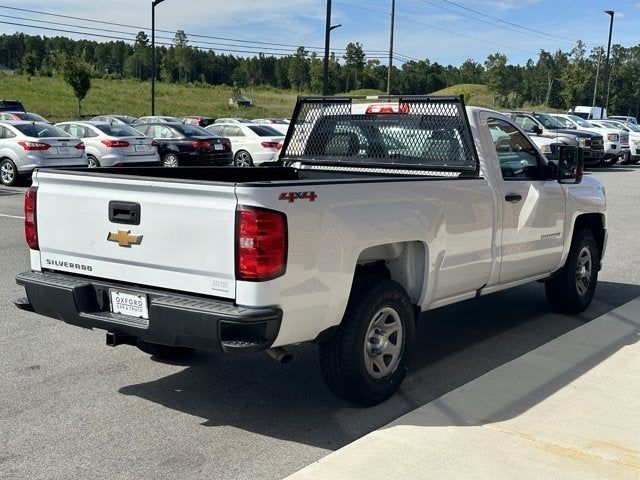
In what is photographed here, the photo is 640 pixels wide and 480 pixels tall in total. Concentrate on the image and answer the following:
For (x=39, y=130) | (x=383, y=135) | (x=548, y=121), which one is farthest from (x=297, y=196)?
(x=548, y=121)

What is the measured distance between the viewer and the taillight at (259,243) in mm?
4043

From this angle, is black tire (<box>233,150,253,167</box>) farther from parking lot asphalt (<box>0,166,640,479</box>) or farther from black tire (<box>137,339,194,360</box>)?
black tire (<box>137,339,194,360</box>)

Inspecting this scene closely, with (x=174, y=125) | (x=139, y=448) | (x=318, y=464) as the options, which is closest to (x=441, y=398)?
(x=318, y=464)

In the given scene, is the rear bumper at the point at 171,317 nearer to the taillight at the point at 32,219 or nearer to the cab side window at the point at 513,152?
the taillight at the point at 32,219

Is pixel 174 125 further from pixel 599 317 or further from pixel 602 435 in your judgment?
pixel 602 435

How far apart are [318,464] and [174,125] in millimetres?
20598

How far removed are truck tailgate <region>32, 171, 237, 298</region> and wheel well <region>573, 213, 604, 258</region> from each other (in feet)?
14.1

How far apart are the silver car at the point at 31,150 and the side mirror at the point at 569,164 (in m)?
13.7

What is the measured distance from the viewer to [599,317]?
7.17 meters

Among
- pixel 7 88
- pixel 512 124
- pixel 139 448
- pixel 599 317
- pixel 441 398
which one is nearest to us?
pixel 139 448

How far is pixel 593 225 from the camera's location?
764cm

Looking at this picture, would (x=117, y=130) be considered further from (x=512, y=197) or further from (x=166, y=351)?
(x=512, y=197)

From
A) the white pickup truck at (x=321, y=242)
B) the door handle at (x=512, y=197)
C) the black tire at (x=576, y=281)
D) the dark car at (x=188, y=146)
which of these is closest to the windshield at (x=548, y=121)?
the dark car at (x=188, y=146)

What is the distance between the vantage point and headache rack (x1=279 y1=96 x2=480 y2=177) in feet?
19.9
